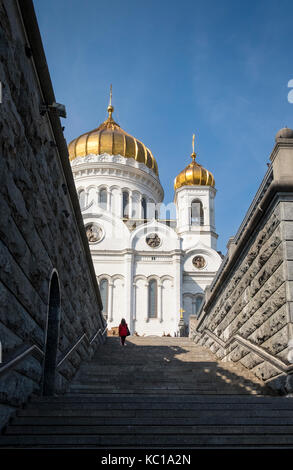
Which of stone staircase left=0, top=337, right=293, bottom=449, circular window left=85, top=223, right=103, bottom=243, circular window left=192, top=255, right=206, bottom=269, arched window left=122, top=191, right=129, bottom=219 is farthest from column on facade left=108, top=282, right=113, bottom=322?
stone staircase left=0, top=337, right=293, bottom=449

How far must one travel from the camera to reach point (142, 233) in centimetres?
3756

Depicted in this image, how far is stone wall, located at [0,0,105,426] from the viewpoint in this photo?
5176mm

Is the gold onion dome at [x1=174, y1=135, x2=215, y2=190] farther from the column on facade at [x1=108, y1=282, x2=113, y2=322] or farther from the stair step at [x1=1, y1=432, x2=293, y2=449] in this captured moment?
the stair step at [x1=1, y1=432, x2=293, y2=449]

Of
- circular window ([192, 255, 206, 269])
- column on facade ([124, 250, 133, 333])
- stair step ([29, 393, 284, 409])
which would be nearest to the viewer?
stair step ([29, 393, 284, 409])

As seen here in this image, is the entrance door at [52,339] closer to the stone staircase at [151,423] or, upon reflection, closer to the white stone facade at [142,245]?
the stone staircase at [151,423]

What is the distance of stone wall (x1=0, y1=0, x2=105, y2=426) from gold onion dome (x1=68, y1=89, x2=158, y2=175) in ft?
118

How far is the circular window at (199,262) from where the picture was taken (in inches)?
1469

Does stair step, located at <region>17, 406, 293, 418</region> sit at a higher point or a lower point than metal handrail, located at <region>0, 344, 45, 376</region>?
lower

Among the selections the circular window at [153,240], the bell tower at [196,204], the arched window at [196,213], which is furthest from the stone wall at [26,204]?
the arched window at [196,213]

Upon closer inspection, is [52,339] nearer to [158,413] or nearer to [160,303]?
[158,413]

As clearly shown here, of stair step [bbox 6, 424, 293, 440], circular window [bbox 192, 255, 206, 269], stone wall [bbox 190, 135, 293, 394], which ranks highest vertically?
circular window [bbox 192, 255, 206, 269]

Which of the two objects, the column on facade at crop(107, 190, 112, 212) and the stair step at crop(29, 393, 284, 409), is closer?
the stair step at crop(29, 393, 284, 409)

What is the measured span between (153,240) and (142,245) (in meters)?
0.93

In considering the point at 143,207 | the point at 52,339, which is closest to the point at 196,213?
the point at 143,207
